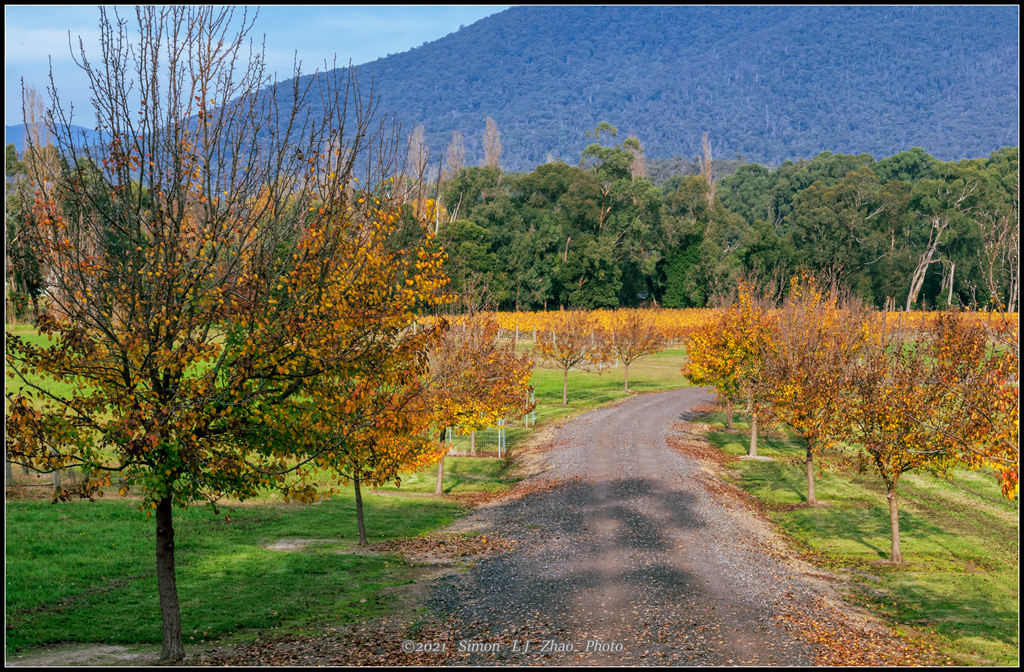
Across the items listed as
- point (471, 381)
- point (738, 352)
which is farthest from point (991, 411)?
point (738, 352)

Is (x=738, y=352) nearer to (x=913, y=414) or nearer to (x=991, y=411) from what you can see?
(x=913, y=414)

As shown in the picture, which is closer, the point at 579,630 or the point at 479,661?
the point at 479,661

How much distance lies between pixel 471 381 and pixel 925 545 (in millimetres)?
17174

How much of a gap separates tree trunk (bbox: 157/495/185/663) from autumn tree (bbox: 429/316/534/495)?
46.5 feet

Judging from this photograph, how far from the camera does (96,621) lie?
17.5 m

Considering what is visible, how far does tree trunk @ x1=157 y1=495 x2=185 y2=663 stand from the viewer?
48.9 feet

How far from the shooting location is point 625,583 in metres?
21.2

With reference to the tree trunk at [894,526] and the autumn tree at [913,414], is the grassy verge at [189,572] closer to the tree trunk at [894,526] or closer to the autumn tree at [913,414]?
the autumn tree at [913,414]

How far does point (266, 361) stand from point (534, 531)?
1590cm

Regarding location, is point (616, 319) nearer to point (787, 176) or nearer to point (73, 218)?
point (73, 218)

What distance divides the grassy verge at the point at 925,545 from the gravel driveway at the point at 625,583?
2.02m

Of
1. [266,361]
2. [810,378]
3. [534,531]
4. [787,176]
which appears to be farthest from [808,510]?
[787,176]

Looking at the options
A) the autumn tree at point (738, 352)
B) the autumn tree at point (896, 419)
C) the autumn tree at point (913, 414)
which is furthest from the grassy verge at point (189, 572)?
the autumn tree at point (738, 352)

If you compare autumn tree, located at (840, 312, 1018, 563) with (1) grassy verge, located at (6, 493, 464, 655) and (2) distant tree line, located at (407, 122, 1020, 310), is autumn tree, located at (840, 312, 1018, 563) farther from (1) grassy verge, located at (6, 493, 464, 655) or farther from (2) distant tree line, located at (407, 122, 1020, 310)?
(2) distant tree line, located at (407, 122, 1020, 310)
